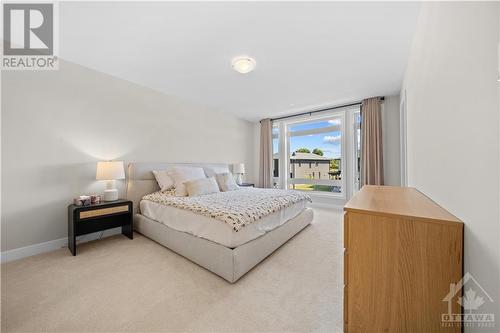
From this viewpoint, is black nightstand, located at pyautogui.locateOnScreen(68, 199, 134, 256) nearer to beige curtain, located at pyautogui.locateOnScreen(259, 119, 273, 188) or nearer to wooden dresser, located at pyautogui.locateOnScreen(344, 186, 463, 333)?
wooden dresser, located at pyautogui.locateOnScreen(344, 186, 463, 333)

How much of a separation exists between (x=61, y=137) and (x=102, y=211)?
1.13 m

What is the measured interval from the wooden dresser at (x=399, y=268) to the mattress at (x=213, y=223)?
1.03 meters

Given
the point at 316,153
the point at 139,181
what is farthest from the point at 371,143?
the point at 139,181

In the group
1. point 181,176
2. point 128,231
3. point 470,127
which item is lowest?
point 128,231

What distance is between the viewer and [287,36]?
6.68 feet

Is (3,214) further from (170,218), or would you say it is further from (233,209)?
(233,209)

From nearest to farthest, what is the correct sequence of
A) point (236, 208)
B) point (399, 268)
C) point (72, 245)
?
point (399, 268) < point (236, 208) < point (72, 245)

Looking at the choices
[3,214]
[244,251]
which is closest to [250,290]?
[244,251]

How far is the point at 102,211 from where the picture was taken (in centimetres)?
237

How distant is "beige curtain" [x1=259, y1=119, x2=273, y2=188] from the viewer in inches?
214

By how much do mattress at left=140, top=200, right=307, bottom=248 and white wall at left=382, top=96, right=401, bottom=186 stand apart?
2451mm

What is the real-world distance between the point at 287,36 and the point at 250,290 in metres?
2.57

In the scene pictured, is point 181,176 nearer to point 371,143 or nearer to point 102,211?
point 102,211

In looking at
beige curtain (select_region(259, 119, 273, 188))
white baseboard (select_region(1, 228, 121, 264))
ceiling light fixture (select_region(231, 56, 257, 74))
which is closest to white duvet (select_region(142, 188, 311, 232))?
white baseboard (select_region(1, 228, 121, 264))
